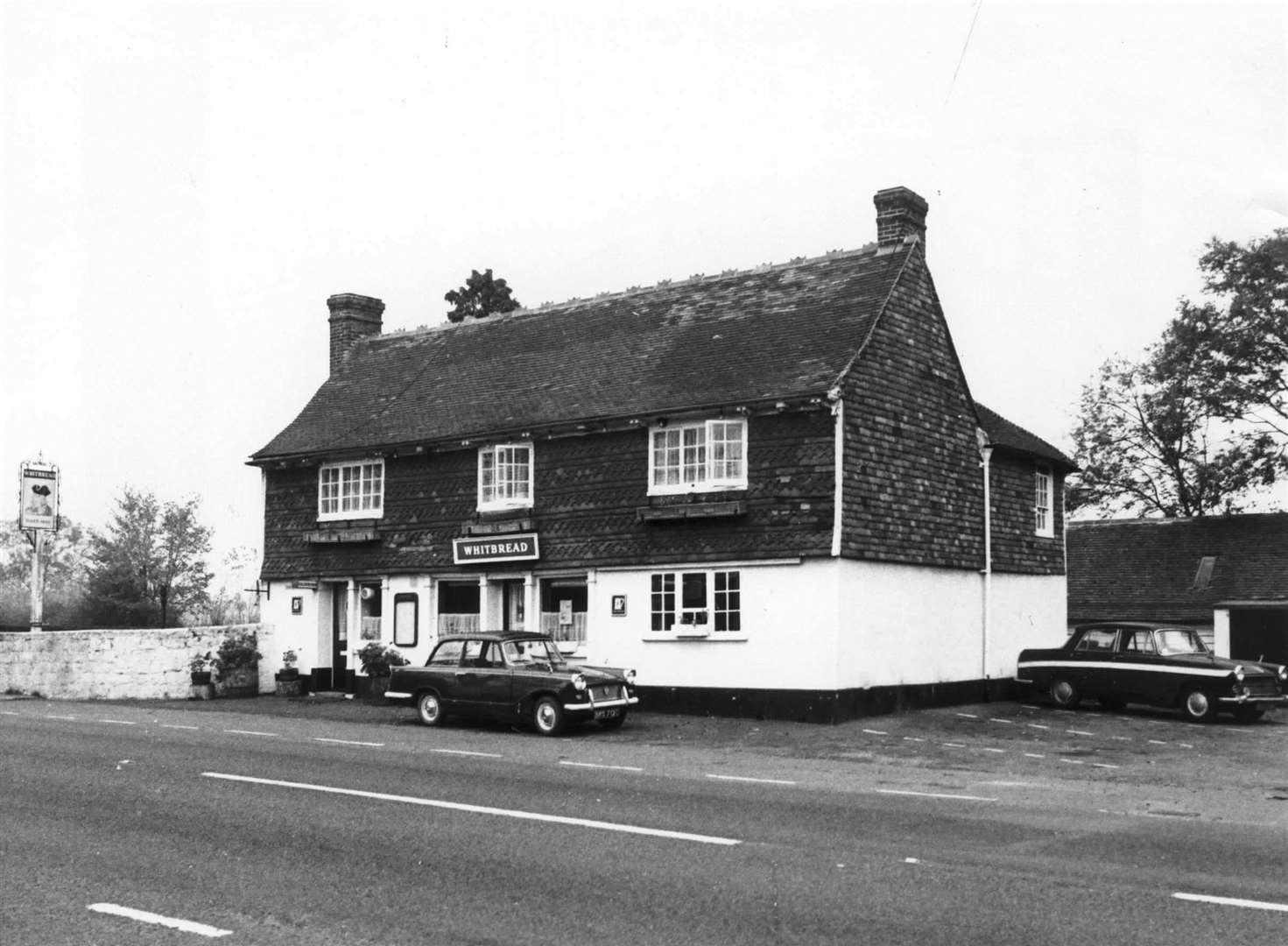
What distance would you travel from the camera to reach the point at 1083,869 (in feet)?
29.5

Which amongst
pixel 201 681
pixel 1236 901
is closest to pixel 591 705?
pixel 201 681

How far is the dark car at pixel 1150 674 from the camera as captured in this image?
889 inches

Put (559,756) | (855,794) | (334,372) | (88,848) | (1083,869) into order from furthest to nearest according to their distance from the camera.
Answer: (334,372)
(559,756)
(855,794)
(88,848)
(1083,869)

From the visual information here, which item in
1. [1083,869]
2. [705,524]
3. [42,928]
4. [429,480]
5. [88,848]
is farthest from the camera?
[429,480]

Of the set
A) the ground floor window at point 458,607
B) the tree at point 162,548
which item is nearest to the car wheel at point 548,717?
the ground floor window at point 458,607

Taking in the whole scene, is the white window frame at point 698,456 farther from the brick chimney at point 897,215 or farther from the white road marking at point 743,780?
the white road marking at point 743,780

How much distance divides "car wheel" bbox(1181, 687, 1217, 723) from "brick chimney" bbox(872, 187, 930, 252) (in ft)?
31.9


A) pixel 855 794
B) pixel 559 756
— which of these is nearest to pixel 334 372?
pixel 559 756

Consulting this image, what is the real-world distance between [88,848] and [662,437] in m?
Answer: 15.8

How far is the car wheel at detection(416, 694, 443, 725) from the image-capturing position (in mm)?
21438

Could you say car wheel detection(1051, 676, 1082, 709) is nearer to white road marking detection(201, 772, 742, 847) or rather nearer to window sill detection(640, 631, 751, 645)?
window sill detection(640, 631, 751, 645)

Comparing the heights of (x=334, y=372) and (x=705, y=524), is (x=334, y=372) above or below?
above

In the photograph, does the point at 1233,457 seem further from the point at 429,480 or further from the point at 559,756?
the point at 559,756

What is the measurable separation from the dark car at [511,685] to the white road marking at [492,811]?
680 cm
